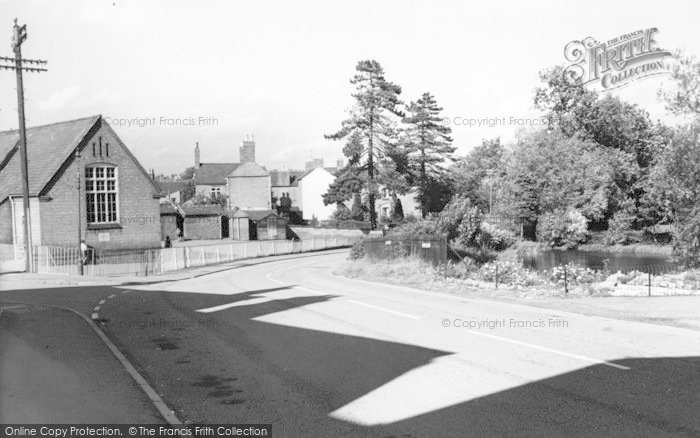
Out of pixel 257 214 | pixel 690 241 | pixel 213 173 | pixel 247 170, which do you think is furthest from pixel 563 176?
pixel 213 173

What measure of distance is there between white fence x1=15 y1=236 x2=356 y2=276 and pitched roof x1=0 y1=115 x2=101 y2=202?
579 centimetres

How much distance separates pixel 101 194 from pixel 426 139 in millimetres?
38367

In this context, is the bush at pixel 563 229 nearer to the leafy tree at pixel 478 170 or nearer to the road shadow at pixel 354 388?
the leafy tree at pixel 478 170

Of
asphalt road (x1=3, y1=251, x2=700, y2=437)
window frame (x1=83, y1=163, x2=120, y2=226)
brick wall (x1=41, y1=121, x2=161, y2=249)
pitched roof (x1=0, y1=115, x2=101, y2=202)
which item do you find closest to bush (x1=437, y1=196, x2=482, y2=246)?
brick wall (x1=41, y1=121, x2=161, y2=249)

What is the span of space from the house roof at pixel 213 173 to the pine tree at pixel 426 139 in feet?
138

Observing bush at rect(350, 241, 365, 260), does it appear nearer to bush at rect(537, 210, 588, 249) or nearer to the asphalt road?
the asphalt road

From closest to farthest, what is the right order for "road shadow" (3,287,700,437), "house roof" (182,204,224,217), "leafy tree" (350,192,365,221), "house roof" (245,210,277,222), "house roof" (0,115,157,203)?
"road shadow" (3,287,700,437)
"house roof" (0,115,157,203)
"house roof" (245,210,277,222)
"house roof" (182,204,224,217)
"leafy tree" (350,192,365,221)

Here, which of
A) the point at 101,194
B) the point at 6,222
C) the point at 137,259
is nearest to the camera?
the point at 137,259

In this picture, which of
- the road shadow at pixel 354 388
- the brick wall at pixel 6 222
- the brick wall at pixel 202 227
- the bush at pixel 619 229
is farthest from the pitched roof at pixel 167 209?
the road shadow at pixel 354 388

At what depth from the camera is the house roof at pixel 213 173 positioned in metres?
104

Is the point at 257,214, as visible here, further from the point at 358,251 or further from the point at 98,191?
the point at 358,251

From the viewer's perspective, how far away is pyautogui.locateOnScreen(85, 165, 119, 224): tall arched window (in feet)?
137

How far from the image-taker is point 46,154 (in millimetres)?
42812

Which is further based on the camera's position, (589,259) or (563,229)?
(563,229)
